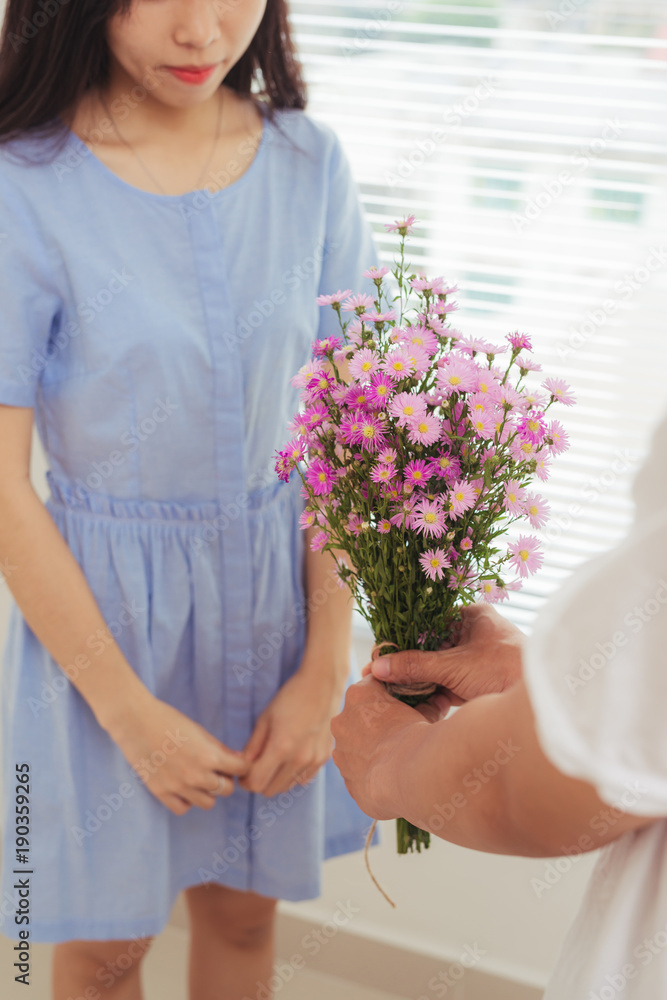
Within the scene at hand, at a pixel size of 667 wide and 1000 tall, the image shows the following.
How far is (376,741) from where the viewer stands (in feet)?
2.70

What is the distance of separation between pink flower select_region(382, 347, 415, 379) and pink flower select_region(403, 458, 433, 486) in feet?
0.25

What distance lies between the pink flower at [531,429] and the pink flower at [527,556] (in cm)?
9

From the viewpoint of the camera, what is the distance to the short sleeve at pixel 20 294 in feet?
3.42

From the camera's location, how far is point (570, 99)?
1.57 metres

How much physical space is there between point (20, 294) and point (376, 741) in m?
0.65

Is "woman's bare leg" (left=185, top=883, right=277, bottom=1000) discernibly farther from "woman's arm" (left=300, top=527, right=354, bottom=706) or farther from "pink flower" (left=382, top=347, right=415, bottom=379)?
"pink flower" (left=382, top=347, right=415, bottom=379)

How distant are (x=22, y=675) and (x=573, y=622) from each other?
2.95 feet

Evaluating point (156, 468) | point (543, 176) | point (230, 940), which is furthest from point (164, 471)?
point (543, 176)

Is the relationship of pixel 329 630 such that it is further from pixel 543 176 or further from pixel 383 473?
pixel 543 176

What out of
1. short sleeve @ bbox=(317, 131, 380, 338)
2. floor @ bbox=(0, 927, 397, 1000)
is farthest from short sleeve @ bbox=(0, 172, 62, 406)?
floor @ bbox=(0, 927, 397, 1000)

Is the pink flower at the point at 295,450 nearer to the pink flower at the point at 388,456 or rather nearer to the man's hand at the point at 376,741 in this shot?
the pink flower at the point at 388,456

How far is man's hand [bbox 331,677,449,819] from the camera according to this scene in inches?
29.2

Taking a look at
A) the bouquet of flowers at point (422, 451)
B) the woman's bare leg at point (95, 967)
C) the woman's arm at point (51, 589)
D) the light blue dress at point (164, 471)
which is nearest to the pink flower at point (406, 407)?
the bouquet of flowers at point (422, 451)

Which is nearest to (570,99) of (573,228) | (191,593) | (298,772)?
(573,228)
